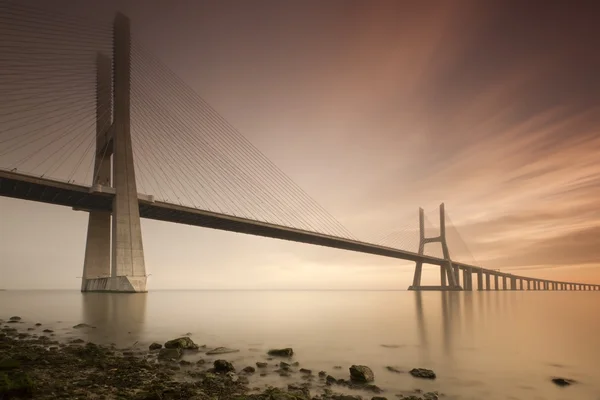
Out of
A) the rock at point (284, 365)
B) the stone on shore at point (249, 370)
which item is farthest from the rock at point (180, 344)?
the stone on shore at point (249, 370)

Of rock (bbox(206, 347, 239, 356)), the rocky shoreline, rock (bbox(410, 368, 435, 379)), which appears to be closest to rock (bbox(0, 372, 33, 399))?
the rocky shoreline

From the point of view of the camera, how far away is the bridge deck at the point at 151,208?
29906 mm

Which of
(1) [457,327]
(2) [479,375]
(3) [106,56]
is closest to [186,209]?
(3) [106,56]

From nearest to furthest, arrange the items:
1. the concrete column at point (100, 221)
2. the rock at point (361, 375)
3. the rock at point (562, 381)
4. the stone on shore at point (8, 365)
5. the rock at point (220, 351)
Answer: the stone on shore at point (8, 365)
the rock at point (361, 375)
the rock at point (562, 381)
the rock at point (220, 351)
the concrete column at point (100, 221)

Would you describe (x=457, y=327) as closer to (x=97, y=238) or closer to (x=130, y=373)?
(x=130, y=373)

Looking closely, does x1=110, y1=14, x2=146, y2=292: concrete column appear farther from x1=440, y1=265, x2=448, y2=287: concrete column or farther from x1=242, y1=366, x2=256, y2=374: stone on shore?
x1=440, y1=265, x2=448, y2=287: concrete column

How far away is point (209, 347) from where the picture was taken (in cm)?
1070

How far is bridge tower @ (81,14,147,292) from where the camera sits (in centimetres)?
3072

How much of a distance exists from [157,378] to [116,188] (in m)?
29.3

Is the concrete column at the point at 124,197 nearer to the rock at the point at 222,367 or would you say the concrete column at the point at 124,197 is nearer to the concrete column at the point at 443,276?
the rock at the point at 222,367

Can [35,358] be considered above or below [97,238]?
below

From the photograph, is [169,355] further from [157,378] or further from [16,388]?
[16,388]

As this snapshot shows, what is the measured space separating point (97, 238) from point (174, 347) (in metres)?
32.6

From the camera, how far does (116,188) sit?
32156 millimetres
